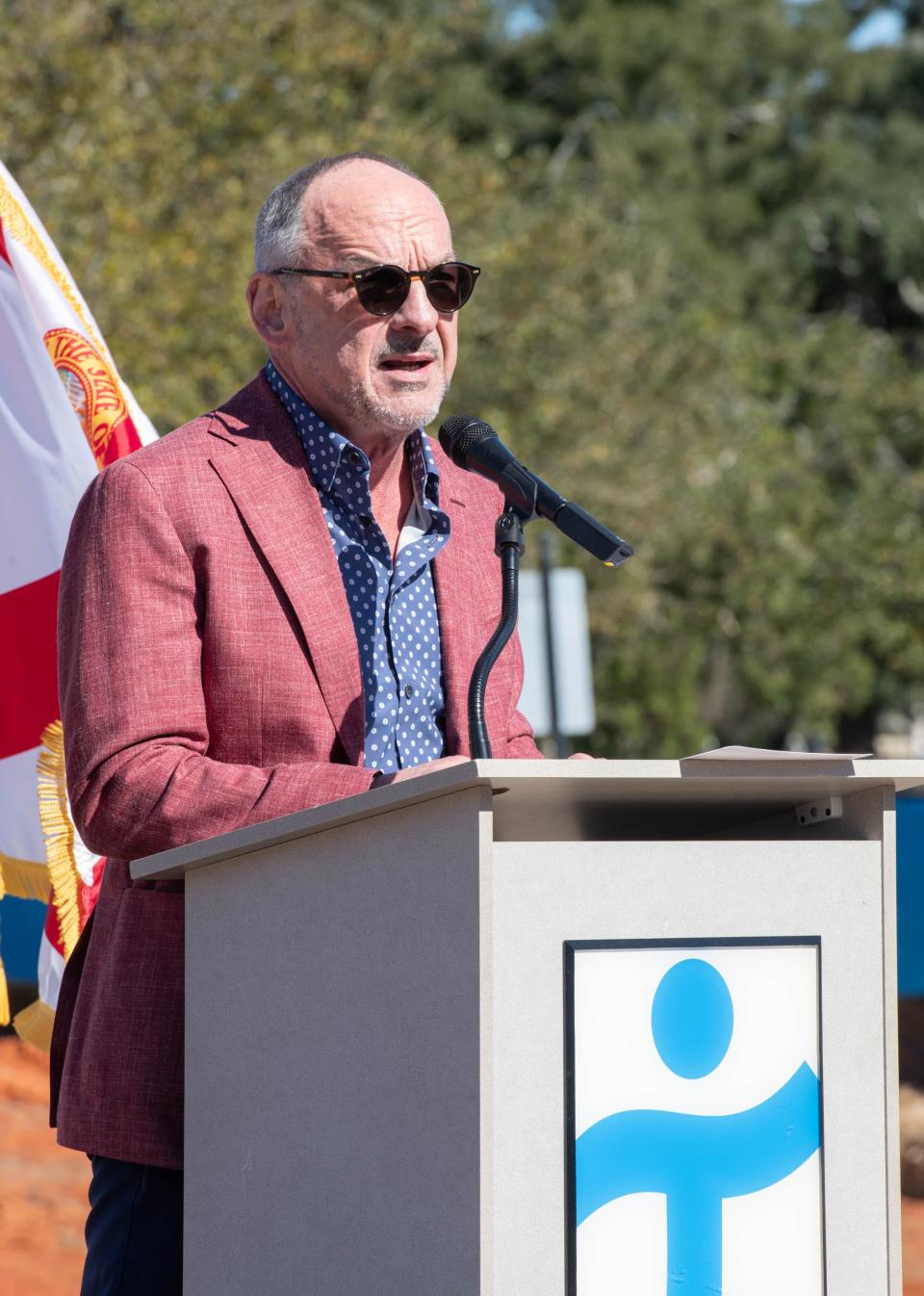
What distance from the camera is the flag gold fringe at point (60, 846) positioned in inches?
130

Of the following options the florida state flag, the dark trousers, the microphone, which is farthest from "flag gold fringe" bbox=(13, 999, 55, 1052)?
the microphone

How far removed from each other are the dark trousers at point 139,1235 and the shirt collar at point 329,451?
35.7 inches

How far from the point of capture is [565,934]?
165cm

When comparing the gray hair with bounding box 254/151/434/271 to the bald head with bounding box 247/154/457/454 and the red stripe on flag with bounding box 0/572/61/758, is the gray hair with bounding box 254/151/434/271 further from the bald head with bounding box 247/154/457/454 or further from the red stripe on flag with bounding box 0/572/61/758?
the red stripe on flag with bounding box 0/572/61/758

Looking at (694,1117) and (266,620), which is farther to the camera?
(266,620)

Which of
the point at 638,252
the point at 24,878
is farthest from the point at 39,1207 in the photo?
the point at 638,252

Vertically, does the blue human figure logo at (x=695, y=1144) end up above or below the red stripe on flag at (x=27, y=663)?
below

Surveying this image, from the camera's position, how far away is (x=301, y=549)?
2273 millimetres

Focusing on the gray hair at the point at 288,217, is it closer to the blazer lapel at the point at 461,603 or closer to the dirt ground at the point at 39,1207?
the blazer lapel at the point at 461,603

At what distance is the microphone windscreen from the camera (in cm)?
233

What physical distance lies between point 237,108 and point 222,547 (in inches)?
526

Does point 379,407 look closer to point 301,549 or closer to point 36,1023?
point 301,549

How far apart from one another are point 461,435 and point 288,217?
0.43 metres

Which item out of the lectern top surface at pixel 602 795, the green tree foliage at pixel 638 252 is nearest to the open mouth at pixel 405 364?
the lectern top surface at pixel 602 795
